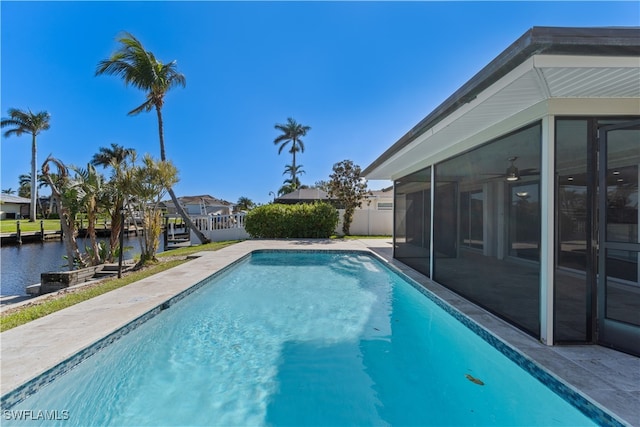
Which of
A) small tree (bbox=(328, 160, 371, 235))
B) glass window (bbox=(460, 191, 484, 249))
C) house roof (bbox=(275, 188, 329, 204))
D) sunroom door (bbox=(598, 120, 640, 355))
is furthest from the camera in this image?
house roof (bbox=(275, 188, 329, 204))

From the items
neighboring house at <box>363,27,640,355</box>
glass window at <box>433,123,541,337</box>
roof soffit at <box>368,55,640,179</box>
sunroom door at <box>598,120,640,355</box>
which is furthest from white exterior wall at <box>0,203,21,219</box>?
sunroom door at <box>598,120,640,355</box>

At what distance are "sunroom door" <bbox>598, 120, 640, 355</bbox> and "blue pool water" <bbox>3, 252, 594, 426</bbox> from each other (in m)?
1.20

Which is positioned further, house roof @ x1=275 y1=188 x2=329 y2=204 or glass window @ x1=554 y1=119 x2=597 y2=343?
house roof @ x1=275 y1=188 x2=329 y2=204

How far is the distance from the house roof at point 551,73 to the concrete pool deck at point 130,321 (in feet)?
8.55

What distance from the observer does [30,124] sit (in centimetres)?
2953

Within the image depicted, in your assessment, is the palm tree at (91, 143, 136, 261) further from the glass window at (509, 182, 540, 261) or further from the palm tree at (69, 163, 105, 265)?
the glass window at (509, 182, 540, 261)

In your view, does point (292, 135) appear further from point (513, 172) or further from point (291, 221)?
point (513, 172)

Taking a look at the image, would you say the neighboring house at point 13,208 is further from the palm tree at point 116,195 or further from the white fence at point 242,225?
the palm tree at point 116,195

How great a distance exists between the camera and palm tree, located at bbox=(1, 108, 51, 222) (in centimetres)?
2886

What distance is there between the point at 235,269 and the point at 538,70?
795 centimetres

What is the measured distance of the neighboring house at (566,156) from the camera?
2.27 m

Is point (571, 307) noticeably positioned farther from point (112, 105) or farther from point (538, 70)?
point (112, 105)

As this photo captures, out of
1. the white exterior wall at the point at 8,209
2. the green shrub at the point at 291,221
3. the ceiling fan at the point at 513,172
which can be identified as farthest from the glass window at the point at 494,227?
the white exterior wall at the point at 8,209

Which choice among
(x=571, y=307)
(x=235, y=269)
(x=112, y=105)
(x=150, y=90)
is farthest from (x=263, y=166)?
(x=571, y=307)
